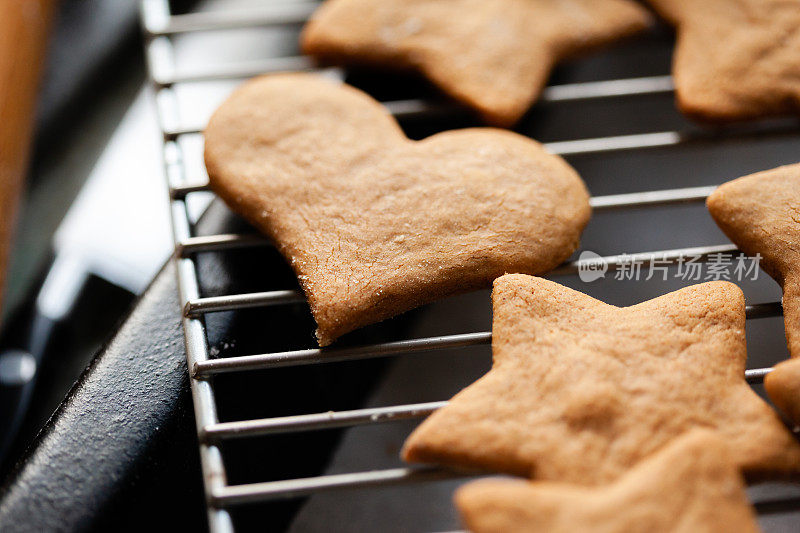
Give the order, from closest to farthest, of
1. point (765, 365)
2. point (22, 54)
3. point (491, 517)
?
point (491, 517) < point (765, 365) < point (22, 54)

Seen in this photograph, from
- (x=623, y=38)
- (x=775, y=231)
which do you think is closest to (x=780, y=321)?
(x=775, y=231)

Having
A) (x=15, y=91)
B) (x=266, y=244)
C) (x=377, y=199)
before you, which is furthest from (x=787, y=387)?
(x=15, y=91)

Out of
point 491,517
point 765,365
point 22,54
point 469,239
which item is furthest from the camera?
point 22,54

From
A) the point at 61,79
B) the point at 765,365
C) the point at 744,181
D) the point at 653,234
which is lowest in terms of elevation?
the point at 765,365

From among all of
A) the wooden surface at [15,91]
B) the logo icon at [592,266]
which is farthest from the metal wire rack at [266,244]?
the wooden surface at [15,91]

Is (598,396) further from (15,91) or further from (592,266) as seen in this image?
(15,91)

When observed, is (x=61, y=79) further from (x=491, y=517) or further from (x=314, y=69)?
(x=491, y=517)

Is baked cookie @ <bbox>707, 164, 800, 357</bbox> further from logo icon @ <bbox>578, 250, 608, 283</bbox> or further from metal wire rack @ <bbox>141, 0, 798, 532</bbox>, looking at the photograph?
logo icon @ <bbox>578, 250, 608, 283</bbox>
